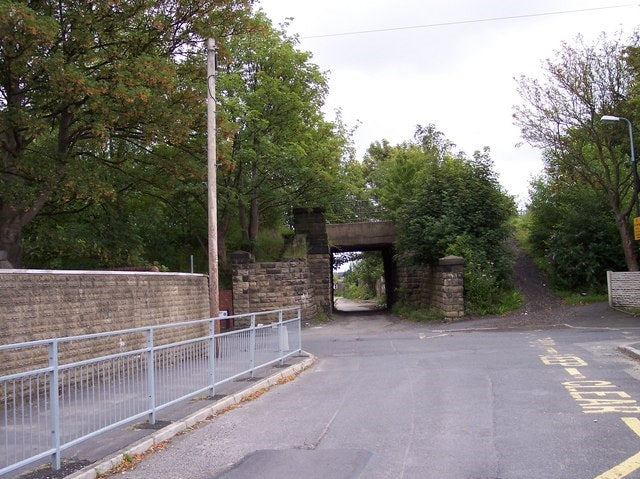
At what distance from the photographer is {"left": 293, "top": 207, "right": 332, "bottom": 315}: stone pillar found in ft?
97.3

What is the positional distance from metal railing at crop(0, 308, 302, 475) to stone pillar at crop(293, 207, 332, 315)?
18.0 meters

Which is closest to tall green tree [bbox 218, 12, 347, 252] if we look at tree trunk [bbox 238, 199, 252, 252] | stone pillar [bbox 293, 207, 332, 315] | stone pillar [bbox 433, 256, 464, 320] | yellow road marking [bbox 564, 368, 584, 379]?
tree trunk [bbox 238, 199, 252, 252]

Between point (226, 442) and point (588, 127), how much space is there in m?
22.7

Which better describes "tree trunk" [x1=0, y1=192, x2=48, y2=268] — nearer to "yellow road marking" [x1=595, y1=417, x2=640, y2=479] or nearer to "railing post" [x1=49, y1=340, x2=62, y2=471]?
"railing post" [x1=49, y1=340, x2=62, y2=471]

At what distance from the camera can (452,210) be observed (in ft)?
84.7

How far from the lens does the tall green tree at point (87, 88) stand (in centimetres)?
1420

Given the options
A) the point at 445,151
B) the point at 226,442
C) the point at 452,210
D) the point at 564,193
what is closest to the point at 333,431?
the point at 226,442

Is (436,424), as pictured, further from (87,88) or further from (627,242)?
(627,242)

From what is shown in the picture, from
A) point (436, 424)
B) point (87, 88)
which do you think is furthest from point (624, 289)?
point (87, 88)

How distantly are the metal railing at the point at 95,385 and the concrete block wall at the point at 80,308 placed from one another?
106 millimetres

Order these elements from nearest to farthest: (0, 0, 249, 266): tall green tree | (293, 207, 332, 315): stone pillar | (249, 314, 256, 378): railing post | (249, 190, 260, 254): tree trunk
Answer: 1. (249, 314, 256, 378): railing post
2. (0, 0, 249, 266): tall green tree
3. (249, 190, 260, 254): tree trunk
4. (293, 207, 332, 315): stone pillar

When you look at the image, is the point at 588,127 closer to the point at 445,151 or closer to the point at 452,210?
the point at 452,210

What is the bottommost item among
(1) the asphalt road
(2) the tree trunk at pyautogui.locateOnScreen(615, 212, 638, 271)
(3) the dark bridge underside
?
(1) the asphalt road

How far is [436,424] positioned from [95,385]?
13.2 ft
